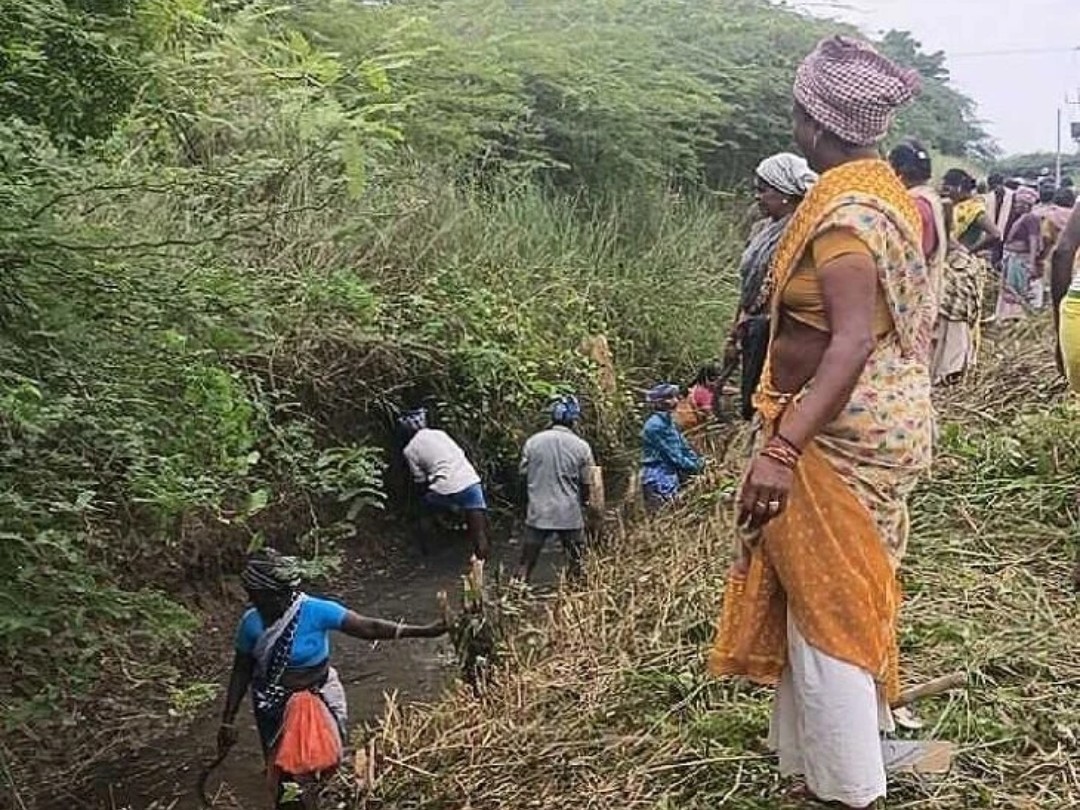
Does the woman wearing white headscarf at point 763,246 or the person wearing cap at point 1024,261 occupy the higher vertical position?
the woman wearing white headscarf at point 763,246

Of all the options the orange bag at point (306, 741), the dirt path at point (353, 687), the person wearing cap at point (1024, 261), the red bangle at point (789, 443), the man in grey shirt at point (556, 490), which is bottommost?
the dirt path at point (353, 687)

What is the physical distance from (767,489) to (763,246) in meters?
2.60

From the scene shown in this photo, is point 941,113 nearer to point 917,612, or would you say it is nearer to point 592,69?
point 592,69

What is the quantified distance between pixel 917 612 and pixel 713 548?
151 centimetres

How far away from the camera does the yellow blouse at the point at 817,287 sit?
3047mm

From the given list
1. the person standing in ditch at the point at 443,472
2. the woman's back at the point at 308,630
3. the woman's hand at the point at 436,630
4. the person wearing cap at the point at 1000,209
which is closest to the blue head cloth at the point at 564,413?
the person standing in ditch at the point at 443,472

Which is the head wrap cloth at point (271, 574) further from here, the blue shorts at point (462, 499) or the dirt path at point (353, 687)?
the blue shorts at point (462, 499)

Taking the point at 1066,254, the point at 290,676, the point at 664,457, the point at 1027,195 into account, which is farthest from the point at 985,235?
the point at 290,676

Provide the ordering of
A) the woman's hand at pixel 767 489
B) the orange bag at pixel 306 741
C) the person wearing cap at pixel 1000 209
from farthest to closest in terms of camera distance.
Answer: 1. the person wearing cap at pixel 1000 209
2. the orange bag at pixel 306 741
3. the woman's hand at pixel 767 489

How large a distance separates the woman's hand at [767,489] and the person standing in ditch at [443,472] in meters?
6.40

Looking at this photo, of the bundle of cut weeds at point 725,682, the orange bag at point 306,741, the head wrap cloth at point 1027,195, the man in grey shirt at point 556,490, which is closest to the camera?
the bundle of cut weeds at point 725,682

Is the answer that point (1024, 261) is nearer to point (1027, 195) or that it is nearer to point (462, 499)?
point (1027, 195)

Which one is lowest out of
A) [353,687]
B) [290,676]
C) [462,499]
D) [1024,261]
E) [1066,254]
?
[353,687]

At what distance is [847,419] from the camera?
3.15m
